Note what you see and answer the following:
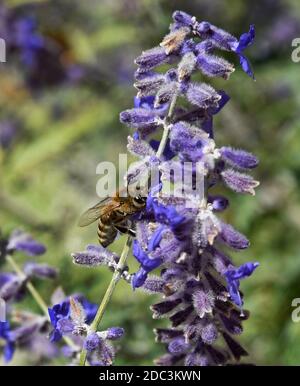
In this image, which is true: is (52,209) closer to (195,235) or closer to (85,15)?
(85,15)

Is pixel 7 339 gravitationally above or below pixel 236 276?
below

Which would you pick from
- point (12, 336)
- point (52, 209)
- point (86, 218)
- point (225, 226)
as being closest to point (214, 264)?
point (225, 226)

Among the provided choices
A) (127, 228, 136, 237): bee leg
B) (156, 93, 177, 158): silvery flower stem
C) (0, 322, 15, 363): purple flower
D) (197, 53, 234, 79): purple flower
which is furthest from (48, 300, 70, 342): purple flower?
(197, 53, 234, 79): purple flower

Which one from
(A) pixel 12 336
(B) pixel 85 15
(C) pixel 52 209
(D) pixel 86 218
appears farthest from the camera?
(B) pixel 85 15

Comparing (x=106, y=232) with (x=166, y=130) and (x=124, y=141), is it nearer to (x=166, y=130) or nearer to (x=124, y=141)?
(x=166, y=130)

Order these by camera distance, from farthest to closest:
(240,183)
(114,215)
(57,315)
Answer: (114,215) → (57,315) → (240,183)

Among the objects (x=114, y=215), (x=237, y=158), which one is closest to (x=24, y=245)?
(x=114, y=215)

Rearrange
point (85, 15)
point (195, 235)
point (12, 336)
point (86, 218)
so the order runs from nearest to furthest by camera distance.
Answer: point (195, 235), point (86, 218), point (12, 336), point (85, 15)
